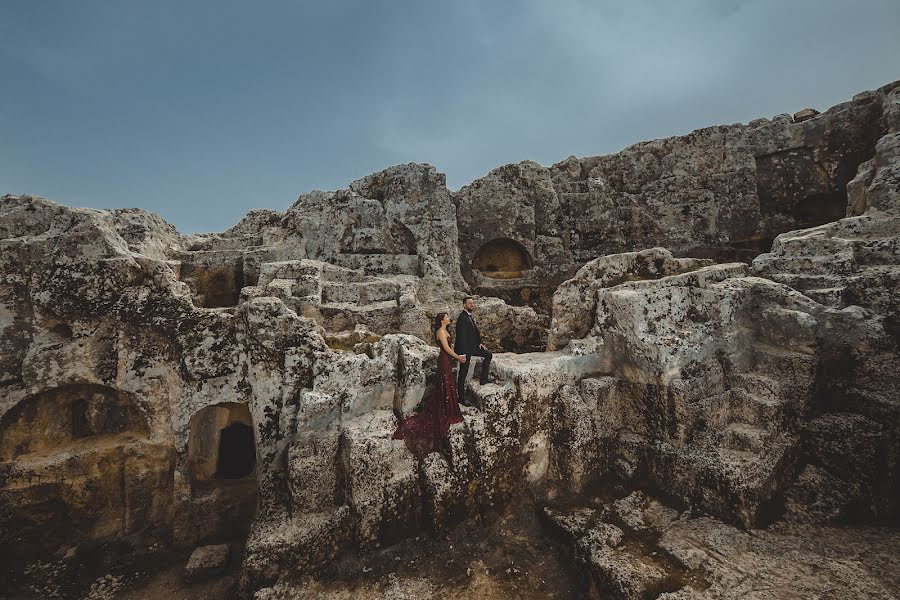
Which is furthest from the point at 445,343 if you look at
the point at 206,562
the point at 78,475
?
the point at 78,475

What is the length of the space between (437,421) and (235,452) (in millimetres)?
4115

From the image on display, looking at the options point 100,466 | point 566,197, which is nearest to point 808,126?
point 566,197

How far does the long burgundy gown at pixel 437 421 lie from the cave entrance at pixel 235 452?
3.21 m

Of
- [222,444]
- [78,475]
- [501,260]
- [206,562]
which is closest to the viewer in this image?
[206,562]

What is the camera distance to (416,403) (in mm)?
4633

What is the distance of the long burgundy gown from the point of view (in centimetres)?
434

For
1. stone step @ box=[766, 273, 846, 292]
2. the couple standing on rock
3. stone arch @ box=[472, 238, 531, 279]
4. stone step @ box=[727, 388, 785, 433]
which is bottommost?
stone step @ box=[727, 388, 785, 433]

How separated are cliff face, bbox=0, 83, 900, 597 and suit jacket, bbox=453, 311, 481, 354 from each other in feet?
1.50

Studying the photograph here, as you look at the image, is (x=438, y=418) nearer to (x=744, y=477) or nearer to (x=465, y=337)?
(x=465, y=337)

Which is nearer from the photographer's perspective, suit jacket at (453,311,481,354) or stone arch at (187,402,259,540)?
suit jacket at (453,311,481,354)

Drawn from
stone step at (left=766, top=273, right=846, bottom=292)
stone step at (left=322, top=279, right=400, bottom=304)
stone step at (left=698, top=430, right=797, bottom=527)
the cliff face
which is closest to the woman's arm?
the cliff face

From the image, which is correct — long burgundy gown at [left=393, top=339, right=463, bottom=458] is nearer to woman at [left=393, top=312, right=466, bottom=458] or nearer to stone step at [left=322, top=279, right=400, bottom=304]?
woman at [left=393, top=312, right=466, bottom=458]

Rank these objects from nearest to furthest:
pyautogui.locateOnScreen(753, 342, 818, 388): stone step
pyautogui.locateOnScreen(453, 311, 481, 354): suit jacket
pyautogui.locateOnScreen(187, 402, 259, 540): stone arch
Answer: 1. pyautogui.locateOnScreen(753, 342, 818, 388): stone step
2. pyautogui.locateOnScreen(453, 311, 481, 354): suit jacket
3. pyautogui.locateOnScreen(187, 402, 259, 540): stone arch

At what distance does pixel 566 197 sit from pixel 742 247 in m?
4.77
